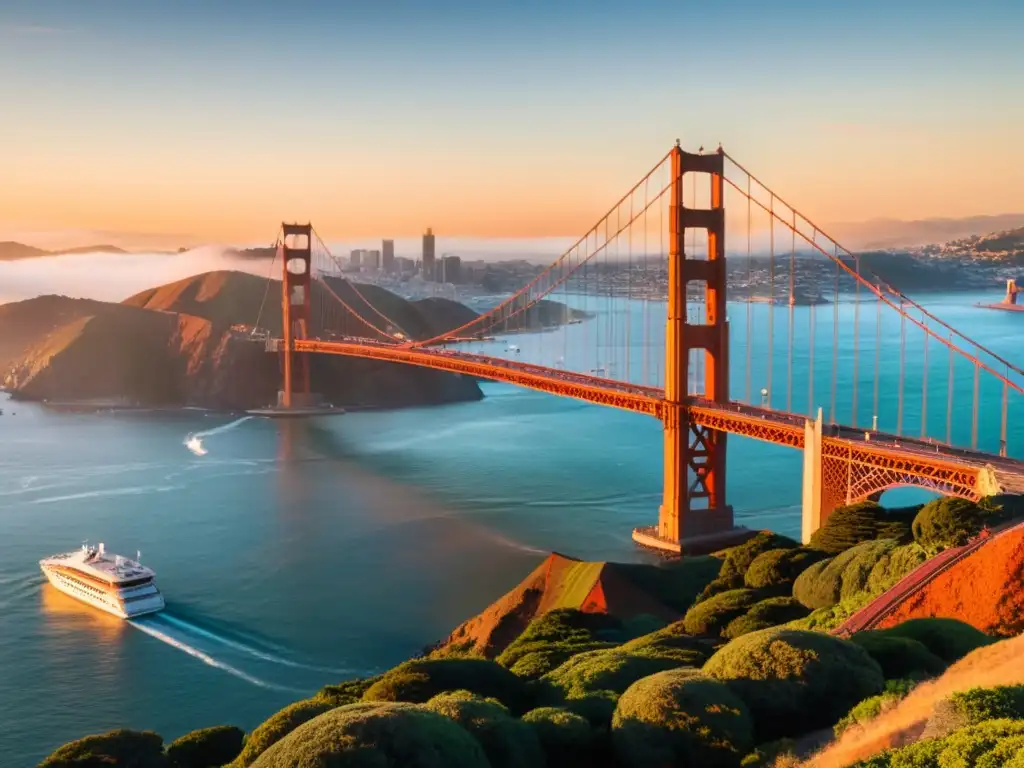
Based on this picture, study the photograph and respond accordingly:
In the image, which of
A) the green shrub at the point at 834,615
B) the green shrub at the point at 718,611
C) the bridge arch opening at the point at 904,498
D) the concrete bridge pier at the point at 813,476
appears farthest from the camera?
the bridge arch opening at the point at 904,498

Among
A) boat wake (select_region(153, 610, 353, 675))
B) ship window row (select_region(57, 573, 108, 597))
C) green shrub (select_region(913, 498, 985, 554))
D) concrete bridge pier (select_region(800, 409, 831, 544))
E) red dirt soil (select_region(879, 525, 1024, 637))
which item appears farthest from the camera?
ship window row (select_region(57, 573, 108, 597))

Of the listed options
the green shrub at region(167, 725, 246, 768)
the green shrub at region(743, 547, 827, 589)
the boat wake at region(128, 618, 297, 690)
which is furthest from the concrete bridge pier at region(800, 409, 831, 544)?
the green shrub at region(167, 725, 246, 768)

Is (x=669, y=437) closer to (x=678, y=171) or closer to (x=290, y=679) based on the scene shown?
(x=678, y=171)

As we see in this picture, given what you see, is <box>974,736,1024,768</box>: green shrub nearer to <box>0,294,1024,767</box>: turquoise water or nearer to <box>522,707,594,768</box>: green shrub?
<box>522,707,594,768</box>: green shrub

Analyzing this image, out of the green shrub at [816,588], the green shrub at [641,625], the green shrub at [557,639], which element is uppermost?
the green shrub at [816,588]

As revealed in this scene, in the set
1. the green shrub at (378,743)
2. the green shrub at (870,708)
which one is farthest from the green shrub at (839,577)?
the green shrub at (378,743)

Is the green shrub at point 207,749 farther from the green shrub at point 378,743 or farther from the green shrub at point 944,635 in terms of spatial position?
the green shrub at point 944,635

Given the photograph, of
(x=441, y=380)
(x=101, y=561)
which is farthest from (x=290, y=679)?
(x=441, y=380)

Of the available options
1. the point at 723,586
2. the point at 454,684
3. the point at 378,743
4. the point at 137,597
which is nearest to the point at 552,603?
the point at 723,586
